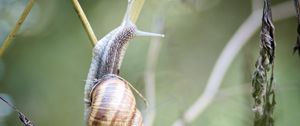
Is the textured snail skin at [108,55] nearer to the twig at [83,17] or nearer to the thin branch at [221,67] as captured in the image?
the twig at [83,17]

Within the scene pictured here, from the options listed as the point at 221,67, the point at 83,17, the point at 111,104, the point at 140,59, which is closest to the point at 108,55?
the point at 111,104

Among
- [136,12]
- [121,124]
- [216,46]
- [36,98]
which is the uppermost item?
[136,12]

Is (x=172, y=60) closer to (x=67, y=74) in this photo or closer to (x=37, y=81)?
(x=67, y=74)

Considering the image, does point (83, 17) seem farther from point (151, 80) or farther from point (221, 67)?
point (221, 67)

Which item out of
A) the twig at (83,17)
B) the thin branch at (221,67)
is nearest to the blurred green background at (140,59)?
the thin branch at (221,67)

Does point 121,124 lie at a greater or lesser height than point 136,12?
lesser

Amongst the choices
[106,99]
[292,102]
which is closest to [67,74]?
[292,102]

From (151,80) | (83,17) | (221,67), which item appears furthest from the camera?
(221,67)

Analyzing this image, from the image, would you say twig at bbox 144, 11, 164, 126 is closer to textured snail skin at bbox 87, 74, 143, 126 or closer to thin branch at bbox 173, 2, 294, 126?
thin branch at bbox 173, 2, 294, 126
